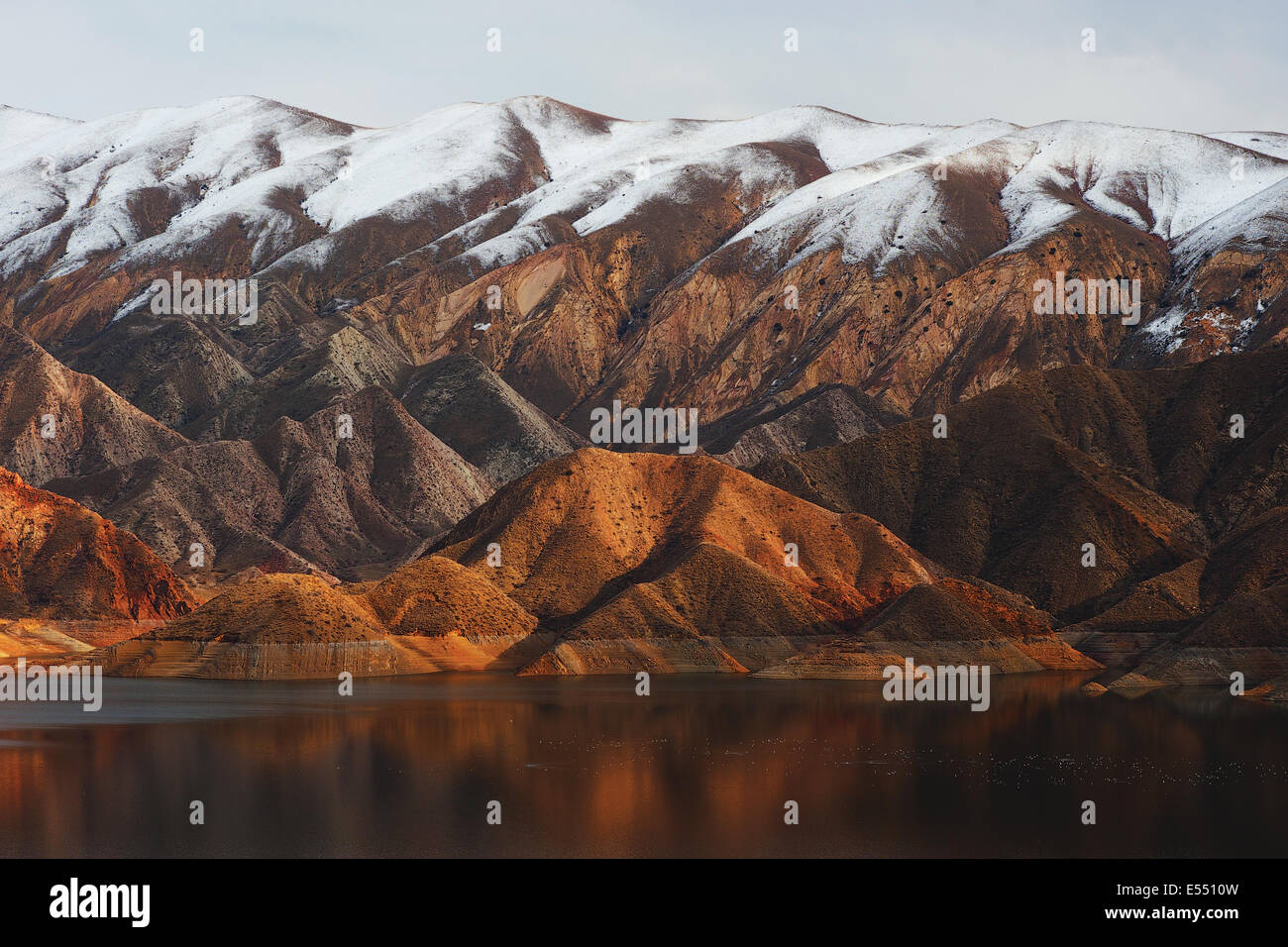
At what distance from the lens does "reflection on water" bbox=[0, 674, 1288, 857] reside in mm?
46344

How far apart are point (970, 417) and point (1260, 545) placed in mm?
52924

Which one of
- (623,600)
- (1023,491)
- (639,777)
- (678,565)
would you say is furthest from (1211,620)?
(639,777)

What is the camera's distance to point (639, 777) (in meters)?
59.4

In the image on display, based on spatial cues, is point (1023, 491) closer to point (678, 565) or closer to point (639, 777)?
point (678, 565)

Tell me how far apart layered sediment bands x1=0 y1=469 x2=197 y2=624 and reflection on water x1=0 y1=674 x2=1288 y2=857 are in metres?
58.2

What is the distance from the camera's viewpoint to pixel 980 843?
151ft

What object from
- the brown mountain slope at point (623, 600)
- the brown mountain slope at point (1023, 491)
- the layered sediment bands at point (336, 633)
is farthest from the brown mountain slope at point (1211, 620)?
the layered sediment bands at point (336, 633)

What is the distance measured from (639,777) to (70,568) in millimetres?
109573

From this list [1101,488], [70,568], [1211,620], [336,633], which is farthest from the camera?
[1101,488]

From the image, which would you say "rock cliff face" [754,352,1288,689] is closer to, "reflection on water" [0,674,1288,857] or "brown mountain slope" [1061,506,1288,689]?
"brown mountain slope" [1061,506,1288,689]

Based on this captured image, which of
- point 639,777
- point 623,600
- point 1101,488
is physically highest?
point 1101,488
